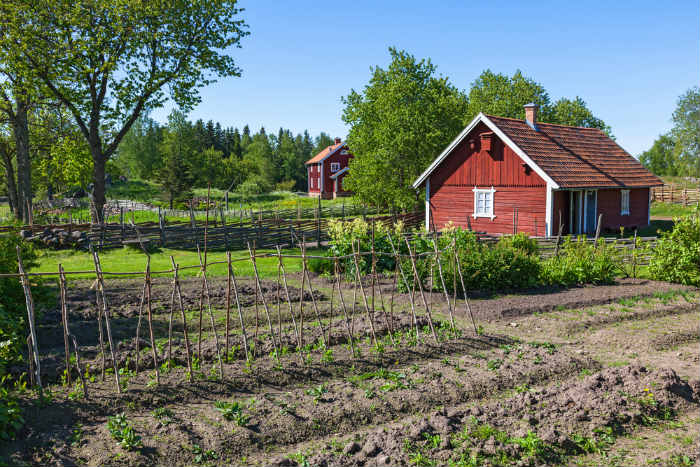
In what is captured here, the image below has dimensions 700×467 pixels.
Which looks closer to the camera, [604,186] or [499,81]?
[604,186]

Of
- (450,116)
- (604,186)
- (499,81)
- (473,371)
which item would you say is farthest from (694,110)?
(473,371)

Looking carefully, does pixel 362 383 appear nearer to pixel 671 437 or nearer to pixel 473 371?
pixel 473 371

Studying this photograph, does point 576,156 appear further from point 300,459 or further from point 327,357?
point 300,459

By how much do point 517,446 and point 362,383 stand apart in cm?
230

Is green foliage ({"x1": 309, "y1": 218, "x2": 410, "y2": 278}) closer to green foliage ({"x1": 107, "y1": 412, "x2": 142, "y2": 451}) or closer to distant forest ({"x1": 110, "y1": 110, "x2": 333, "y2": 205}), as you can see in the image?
green foliage ({"x1": 107, "y1": 412, "x2": 142, "y2": 451})

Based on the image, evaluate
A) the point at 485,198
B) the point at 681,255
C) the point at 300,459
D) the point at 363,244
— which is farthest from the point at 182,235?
the point at 300,459

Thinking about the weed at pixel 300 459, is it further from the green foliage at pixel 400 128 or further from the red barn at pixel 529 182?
the green foliage at pixel 400 128

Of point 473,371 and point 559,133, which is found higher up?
point 559,133

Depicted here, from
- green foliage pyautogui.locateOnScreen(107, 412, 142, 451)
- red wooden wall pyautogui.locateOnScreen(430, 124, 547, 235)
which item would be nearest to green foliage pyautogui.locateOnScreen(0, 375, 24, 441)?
green foliage pyautogui.locateOnScreen(107, 412, 142, 451)

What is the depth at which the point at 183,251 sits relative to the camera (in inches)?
880

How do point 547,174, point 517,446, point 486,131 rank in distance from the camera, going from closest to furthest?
point 517,446 → point 547,174 → point 486,131

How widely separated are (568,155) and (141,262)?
18545mm

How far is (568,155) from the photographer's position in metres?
24.0

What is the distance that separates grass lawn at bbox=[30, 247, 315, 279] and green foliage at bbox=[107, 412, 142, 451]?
9.94m
